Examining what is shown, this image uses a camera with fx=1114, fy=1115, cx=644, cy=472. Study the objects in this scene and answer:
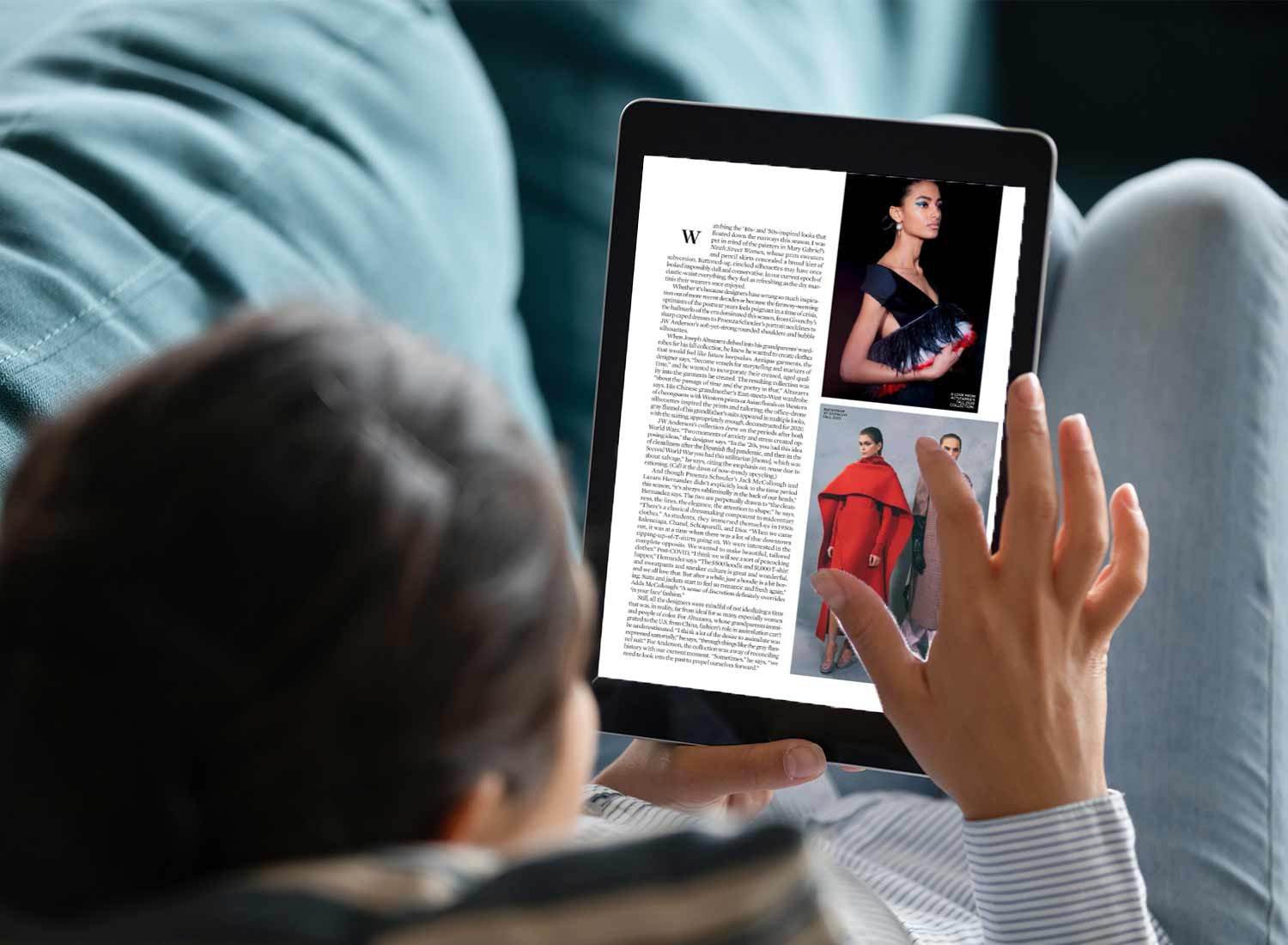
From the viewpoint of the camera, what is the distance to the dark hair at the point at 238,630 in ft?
0.76

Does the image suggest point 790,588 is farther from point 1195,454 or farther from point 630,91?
point 630,91

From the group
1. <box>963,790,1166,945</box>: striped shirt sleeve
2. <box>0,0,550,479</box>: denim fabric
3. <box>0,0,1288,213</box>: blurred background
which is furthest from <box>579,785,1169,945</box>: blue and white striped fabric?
<box>0,0,1288,213</box>: blurred background

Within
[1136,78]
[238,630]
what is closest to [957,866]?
[238,630]

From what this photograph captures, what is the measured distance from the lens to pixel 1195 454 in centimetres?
73

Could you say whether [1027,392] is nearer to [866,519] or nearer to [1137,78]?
[866,519]

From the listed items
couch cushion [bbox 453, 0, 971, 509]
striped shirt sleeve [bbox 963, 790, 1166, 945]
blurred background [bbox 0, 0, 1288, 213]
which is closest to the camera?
striped shirt sleeve [bbox 963, 790, 1166, 945]

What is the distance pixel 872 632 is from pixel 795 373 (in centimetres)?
14

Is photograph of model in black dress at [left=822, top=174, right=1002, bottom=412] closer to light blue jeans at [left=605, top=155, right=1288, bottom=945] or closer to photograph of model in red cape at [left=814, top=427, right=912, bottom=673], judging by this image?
photograph of model in red cape at [left=814, top=427, right=912, bottom=673]

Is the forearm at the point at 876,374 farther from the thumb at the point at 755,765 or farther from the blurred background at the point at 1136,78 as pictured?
Result: the blurred background at the point at 1136,78

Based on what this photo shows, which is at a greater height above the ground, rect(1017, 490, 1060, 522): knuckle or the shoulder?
the shoulder

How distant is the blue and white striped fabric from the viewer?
462 millimetres

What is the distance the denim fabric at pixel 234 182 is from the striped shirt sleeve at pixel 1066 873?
38 cm

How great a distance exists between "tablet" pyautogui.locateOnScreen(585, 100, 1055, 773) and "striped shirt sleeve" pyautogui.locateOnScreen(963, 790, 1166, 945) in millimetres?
106

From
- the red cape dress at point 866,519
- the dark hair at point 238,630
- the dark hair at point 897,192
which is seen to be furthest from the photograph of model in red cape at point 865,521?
the dark hair at point 238,630
